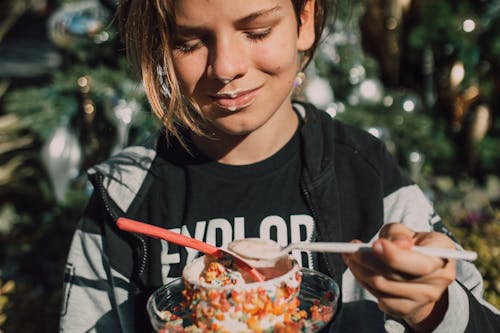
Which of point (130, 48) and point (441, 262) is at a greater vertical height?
point (130, 48)

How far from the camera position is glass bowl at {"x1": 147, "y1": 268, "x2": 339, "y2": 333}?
97cm

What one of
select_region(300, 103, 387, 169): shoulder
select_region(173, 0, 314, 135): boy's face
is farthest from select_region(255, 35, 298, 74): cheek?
select_region(300, 103, 387, 169): shoulder

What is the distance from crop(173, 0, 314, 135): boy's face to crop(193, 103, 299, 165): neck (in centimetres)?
14

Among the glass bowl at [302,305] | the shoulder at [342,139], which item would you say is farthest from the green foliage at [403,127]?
the glass bowl at [302,305]

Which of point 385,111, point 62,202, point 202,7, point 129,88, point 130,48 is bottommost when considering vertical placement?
point 62,202

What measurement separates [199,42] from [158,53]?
0.24 meters

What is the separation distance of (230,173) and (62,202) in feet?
6.13

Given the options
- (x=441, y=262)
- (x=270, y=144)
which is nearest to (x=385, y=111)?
(x=270, y=144)

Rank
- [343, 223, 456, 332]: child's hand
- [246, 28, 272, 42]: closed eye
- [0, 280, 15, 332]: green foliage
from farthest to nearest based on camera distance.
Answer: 1. [0, 280, 15, 332]: green foliage
2. [246, 28, 272, 42]: closed eye
3. [343, 223, 456, 332]: child's hand

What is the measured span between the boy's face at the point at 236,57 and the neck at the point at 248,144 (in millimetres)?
144

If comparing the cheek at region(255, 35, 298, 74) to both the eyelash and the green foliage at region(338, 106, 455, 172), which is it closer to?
the eyelash

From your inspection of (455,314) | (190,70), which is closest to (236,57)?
(190,70)

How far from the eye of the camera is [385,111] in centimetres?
304

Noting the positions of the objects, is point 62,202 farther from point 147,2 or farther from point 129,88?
point 147,2
